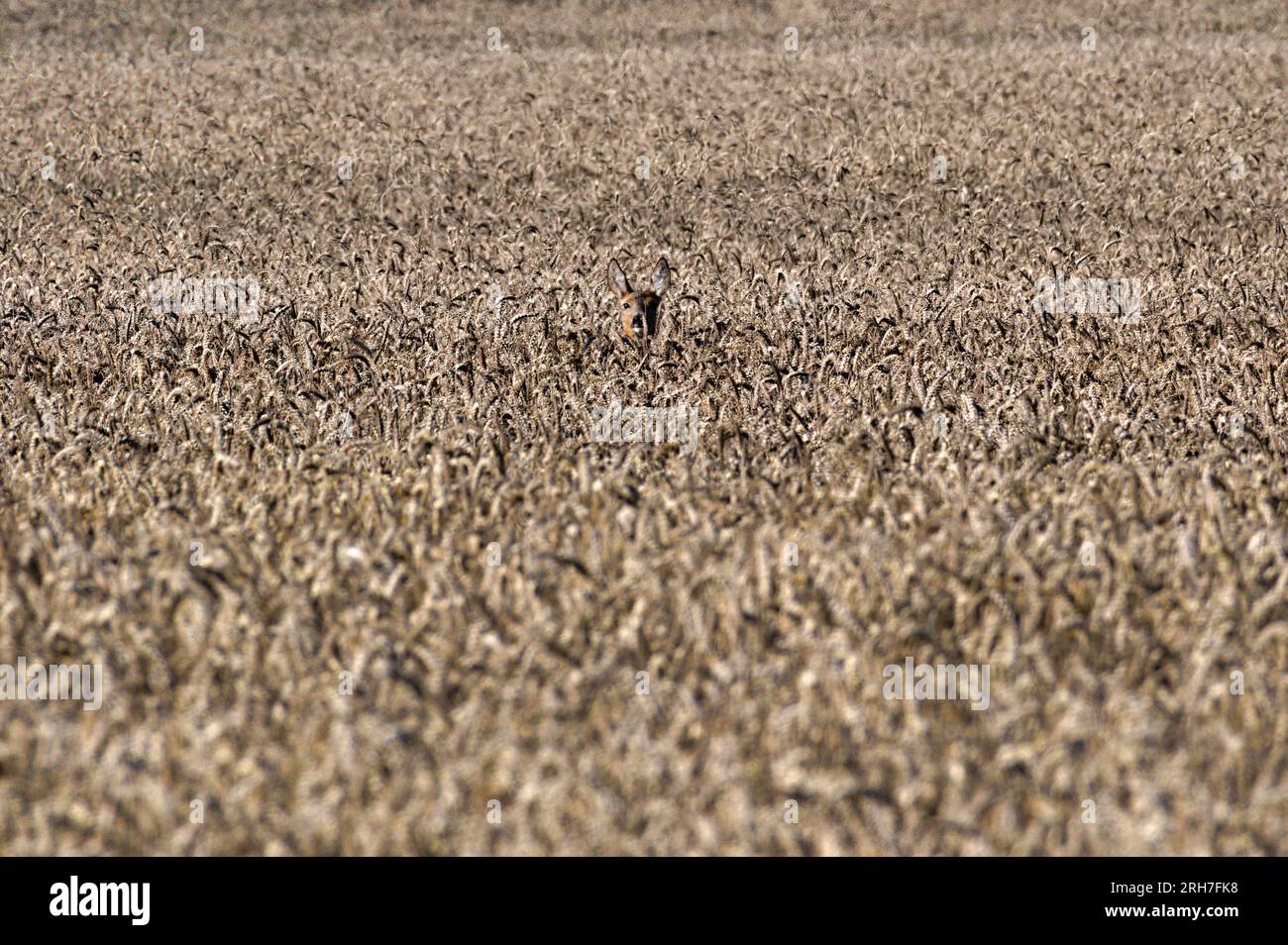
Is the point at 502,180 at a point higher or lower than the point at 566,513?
higher

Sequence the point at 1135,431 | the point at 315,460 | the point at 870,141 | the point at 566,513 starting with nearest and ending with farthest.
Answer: the point at 566,513 < the point at 315,460 < the point at 1135,431 < the point at 870,141

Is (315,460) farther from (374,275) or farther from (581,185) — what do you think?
(581,185)

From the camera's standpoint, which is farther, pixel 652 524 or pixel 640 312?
pixel 640 312

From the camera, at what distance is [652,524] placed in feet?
18.4

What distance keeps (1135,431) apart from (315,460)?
368 cm

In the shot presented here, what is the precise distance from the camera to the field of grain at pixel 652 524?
396 centimetres

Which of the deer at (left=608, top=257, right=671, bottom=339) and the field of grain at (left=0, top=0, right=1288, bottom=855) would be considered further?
the deer at (left=608, top=257, right=671, bottom=339)

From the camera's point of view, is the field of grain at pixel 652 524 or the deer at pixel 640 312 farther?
the deer at pixel 640 312

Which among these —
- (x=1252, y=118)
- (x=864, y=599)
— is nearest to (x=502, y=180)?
(x=1252, y=118)

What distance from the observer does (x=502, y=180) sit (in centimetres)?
1806

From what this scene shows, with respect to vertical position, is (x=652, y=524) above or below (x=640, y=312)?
below

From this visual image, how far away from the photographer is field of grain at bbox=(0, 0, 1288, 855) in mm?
3963

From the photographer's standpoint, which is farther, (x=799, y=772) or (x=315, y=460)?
(x=315, y=460)
